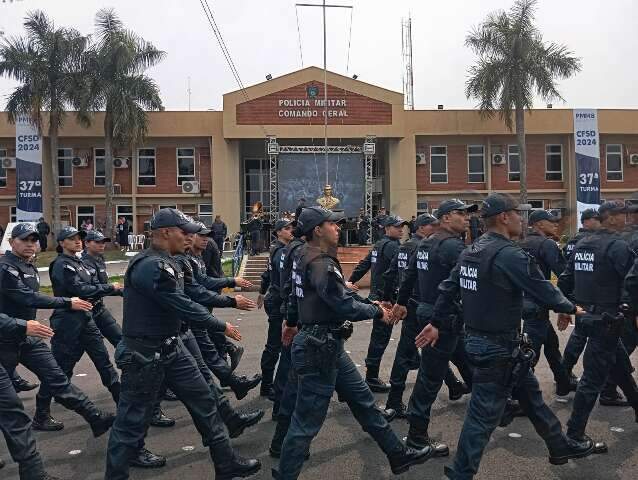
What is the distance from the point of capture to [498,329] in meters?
3.98

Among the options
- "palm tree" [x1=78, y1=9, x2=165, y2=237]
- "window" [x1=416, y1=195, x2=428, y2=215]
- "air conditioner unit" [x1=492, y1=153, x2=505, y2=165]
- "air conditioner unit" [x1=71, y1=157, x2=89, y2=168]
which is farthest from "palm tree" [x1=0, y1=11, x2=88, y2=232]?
"air conditioner unit" [x1=492, y1=153, x2=505, y2=165]

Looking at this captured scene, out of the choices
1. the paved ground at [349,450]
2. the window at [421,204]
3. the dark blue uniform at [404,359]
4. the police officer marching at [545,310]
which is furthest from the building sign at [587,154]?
the dark blue uniform at [404,359]

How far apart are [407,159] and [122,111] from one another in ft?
45.1

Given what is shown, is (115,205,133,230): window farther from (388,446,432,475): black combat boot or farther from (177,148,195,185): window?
(388,446,432,475): black combat boot

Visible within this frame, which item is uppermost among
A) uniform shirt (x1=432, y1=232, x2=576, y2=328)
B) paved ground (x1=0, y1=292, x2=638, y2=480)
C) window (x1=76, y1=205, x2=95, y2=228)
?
window (x1=76, y1=205, x2=95, y2=228)

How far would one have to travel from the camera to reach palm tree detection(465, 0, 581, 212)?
2650 centimetres

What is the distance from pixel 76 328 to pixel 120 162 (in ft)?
87.4

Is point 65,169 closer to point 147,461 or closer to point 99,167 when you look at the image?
point 99,167

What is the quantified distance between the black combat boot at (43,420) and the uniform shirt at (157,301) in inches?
86.4

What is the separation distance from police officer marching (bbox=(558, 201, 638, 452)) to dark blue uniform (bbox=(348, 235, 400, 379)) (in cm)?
198

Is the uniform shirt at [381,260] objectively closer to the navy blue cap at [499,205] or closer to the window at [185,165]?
the navy blue cap at [499,205]

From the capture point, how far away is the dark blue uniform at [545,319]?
241 inches

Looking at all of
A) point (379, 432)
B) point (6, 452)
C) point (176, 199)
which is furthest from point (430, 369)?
point (176, 199)

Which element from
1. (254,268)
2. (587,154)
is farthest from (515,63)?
(254,268)
